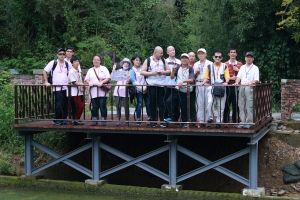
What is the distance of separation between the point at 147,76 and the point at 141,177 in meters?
3.18

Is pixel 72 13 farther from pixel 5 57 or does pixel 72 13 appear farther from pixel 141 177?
pixel 141 177

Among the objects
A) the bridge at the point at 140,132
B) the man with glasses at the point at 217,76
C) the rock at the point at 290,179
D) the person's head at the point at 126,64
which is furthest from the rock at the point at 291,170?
the person's head at the point at 126,64

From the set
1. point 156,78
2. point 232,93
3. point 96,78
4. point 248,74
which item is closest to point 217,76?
point 232,93

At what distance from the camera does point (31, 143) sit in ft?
39.7

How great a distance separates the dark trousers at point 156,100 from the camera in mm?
10719

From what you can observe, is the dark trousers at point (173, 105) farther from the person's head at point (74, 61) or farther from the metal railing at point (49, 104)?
the person's head at point (74, 61)

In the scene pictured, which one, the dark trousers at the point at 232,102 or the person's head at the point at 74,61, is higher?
the person's head at the point at 74,61

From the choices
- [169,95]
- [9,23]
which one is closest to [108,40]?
[9,23]

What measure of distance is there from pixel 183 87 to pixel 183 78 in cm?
18

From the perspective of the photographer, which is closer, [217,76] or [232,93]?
[217,76]

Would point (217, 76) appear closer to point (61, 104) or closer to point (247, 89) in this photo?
point (247, 89)

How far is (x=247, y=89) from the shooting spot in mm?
10195

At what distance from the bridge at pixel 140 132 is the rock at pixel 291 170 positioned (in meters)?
0.89

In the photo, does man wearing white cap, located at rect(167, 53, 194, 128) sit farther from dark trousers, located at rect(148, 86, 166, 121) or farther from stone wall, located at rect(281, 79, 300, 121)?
stone wall, located at rect(281, 79, 300, 121)
